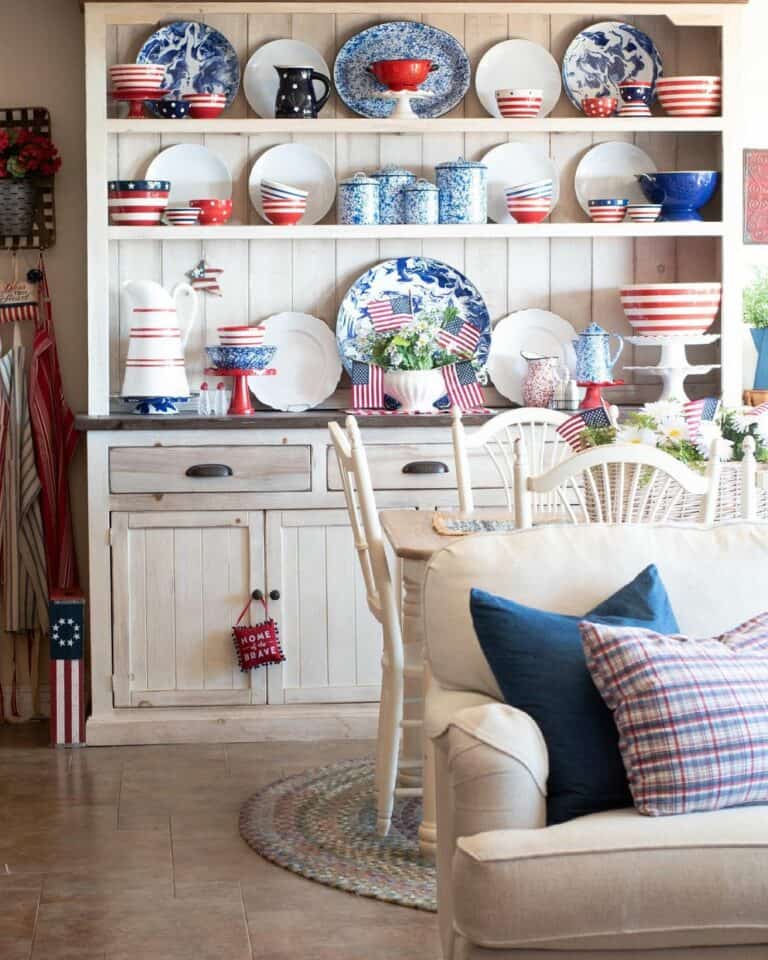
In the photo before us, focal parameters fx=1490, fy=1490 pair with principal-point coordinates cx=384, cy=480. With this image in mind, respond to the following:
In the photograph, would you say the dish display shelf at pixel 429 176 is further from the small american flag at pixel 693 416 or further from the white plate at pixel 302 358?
the small american flag at pixel 693 416

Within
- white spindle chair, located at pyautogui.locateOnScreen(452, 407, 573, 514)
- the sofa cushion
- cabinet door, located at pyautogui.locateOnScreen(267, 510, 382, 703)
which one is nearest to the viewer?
the sofa cushion

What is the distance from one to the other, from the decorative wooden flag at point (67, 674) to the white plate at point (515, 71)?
6.66 ft

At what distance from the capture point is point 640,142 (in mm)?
4824

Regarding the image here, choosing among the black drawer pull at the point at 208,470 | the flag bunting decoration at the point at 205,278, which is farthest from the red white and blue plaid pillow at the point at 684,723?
the flag bunting decoration at the point at 205,278

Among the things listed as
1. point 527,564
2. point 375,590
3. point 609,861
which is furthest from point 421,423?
point 609,861

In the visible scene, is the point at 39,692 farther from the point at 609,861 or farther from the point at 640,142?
the point at 609,861

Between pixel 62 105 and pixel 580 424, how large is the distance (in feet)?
7.11

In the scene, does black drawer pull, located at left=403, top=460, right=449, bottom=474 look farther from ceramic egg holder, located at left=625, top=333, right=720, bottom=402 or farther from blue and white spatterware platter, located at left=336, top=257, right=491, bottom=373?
ceramic egg holder, located at left=625, top=333, right=720, bottom=402

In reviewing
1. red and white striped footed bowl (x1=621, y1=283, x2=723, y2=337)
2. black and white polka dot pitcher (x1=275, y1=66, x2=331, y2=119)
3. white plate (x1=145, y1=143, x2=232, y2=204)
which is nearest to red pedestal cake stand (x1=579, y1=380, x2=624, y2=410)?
red and white striped footed bowl (x1=621, y1=283, x2=723, y2=337)

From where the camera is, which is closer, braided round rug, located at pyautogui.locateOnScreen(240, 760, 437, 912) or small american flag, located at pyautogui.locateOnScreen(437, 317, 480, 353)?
braided round rug, located at pyautogui.locateOnScreen(240, 760, 437, 912)

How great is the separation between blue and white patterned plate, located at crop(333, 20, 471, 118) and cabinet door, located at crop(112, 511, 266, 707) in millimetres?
1372

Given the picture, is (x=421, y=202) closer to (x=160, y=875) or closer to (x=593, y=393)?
(x=593, y=393)

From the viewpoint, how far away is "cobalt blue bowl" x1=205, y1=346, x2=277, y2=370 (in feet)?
14.8

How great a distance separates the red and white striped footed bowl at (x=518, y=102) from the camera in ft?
14.9
